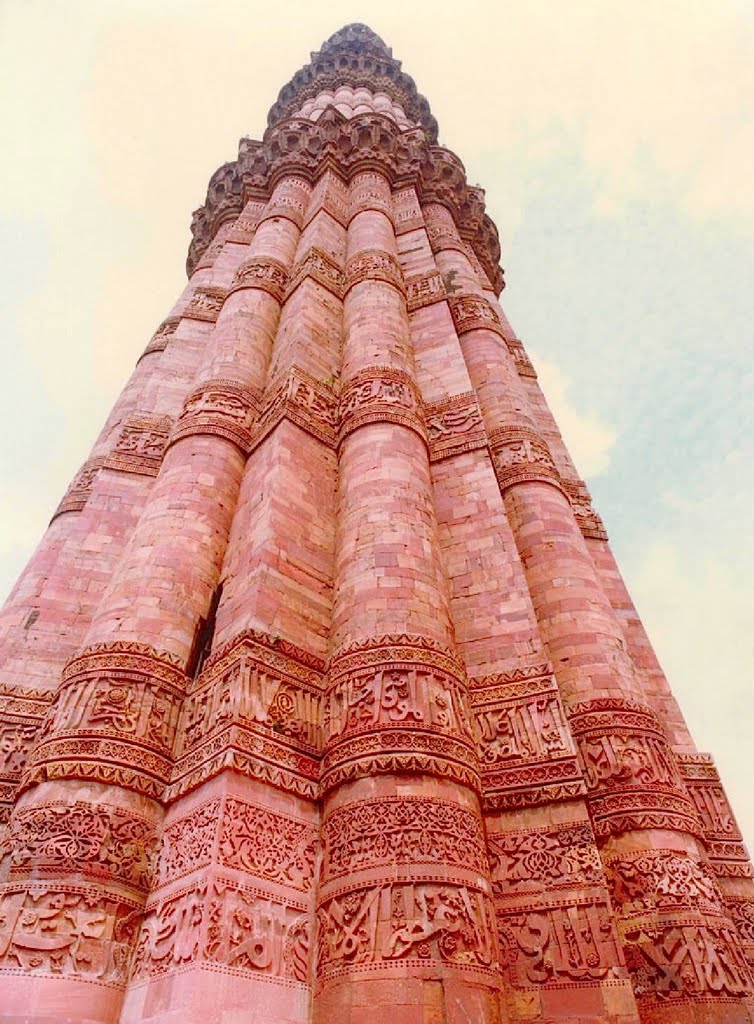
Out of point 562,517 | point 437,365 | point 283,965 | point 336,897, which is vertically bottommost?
point 283,965

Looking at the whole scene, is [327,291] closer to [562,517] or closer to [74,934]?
[562,517]

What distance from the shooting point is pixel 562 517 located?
7.98 metres

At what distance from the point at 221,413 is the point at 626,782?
18.8 feet

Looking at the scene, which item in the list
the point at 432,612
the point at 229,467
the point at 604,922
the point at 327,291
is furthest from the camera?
the point at 327,291

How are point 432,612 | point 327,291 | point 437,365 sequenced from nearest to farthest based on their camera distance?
point 432,612 → point 437,365 → point 327,291

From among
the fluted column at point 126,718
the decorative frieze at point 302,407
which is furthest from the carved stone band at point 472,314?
the fluted column at point 126,718

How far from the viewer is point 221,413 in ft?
27.3

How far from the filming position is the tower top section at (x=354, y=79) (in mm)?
21047

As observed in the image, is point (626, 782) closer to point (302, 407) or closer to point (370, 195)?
point (302, 407)

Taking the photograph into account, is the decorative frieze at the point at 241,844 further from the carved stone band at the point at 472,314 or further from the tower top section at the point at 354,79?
the tower top section at the point at 354,79

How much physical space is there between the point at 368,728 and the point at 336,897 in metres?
1.05

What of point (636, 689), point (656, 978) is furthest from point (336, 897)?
point (636, 689)

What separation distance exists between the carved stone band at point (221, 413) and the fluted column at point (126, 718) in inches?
0.7

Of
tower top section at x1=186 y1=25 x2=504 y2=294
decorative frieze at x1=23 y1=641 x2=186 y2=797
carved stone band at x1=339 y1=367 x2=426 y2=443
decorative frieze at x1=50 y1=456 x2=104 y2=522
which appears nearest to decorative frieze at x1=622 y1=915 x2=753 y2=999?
decorative frieze at x1=23 y1=641 x2=186 y2=797
